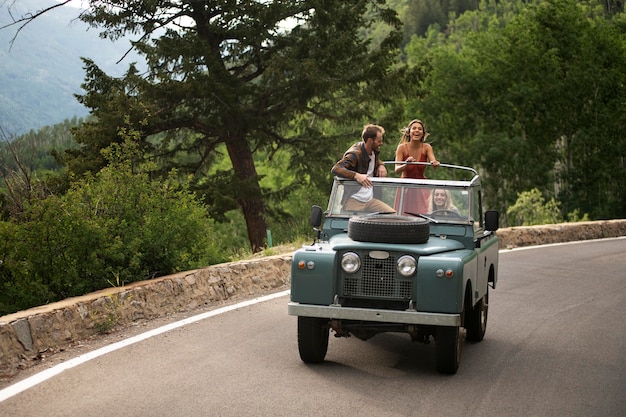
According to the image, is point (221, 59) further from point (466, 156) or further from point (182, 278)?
point (466, 156)

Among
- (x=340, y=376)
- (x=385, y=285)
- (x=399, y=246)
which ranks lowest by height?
(x=340, y=376)

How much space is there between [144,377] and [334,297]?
1731 mm

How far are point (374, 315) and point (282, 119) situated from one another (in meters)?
24.3

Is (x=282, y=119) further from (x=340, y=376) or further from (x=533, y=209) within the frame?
(x=340, y=376)

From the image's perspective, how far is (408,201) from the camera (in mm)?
9008

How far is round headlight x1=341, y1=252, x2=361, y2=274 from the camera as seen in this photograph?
7727mm

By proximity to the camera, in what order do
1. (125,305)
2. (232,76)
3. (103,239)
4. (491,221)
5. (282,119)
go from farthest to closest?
(282,119) → (232,76) → (103,239) → (125,305) → (491,221)

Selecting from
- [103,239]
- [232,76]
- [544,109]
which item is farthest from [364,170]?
[544,109]

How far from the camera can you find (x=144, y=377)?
7.40 meters

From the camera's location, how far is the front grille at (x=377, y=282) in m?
7.64

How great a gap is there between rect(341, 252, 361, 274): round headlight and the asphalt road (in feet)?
2.98

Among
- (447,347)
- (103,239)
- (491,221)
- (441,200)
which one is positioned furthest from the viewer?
(103,239)

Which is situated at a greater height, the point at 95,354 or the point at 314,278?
the point at 314,278

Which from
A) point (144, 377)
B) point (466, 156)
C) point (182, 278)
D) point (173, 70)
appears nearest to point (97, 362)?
point (144, 377)
